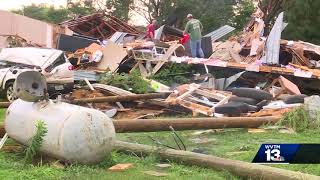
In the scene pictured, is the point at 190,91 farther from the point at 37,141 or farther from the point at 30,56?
the point at 37,141

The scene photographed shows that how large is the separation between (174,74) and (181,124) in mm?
8928

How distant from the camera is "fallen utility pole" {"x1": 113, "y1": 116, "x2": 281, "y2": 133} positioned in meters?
7.90

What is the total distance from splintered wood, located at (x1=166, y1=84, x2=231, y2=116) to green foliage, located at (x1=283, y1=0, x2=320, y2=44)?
11.9 m

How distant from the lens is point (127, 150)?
7141 millimetres

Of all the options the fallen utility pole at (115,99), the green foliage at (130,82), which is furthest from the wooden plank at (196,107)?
the green foliage at (130,82)

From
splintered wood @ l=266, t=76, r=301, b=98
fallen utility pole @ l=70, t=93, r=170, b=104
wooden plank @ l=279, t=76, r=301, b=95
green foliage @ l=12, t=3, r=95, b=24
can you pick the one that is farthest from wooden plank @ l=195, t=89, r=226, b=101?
green foliage @ l=12, t=3, r=95, b=24

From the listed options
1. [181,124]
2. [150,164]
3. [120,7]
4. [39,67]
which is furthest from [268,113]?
[120,7]

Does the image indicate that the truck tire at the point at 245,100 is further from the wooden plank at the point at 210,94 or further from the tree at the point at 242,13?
the tree at the point at 242,13

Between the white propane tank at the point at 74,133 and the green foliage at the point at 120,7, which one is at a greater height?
the green foliage at the point at 120,7

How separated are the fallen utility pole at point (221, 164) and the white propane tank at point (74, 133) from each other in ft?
2.45

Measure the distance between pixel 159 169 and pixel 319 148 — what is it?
2.38 meters

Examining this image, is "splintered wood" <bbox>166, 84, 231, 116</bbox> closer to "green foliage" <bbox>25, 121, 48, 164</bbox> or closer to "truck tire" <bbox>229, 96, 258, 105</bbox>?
"truck tire" <bbox>229, 96, 258, 105</bbox>

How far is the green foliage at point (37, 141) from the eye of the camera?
6223 millimetres

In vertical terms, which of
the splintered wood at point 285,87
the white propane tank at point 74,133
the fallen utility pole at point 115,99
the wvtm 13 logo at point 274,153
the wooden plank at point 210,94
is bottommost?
the fallen utility pole at point 115,99
